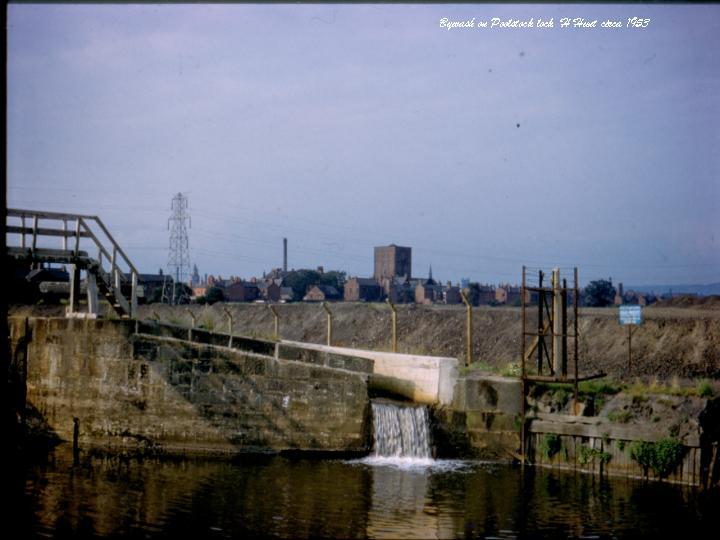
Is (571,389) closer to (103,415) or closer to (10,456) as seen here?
(103,415)

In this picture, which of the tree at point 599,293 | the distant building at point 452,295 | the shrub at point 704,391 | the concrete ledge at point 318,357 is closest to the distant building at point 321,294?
the distant building at point 452,295

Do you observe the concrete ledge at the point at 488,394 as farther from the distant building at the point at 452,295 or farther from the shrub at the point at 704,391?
the distant building at the point at 452,295

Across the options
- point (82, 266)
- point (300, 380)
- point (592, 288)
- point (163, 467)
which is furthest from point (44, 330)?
point (592, 288)

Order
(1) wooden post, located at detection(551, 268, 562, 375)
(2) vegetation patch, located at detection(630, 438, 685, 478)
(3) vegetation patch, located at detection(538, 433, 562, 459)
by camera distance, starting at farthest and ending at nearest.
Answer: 1. (1) wooden post, located at detection(551, 268, 562, 375)
2. (3) vegetation patch, located at detection(538, 433, 562, 459)
3. (2) vegetation patch, located at detection(630, 438, 685, 478)

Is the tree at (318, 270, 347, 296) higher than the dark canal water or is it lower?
higher

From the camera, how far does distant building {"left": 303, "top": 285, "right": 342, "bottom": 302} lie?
102544mm

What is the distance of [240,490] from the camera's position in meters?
18.8

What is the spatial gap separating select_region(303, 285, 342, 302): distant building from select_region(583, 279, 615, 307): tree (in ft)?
106

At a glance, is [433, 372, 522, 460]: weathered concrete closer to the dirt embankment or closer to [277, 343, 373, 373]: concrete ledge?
[277, 343, 373, 373]: concrete ledge

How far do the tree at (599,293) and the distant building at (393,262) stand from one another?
41.7 meters

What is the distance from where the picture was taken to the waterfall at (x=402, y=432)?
23188 mm

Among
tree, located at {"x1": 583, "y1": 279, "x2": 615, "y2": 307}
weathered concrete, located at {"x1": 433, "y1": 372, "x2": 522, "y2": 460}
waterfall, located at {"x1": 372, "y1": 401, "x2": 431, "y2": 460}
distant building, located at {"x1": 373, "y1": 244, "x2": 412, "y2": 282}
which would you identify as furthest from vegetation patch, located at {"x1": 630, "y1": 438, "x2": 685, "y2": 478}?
distant building, located at {"x1": 373, "y1": 244, "x2": 412, "y2": 282}

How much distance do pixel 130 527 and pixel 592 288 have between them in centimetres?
7522

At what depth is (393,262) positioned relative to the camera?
126 meters
